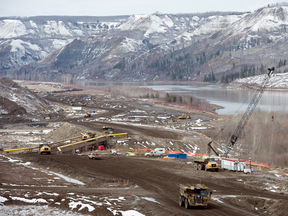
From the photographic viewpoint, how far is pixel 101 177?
4425 cm

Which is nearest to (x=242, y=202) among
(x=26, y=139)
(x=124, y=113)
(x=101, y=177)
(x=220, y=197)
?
(x=220, y=197)

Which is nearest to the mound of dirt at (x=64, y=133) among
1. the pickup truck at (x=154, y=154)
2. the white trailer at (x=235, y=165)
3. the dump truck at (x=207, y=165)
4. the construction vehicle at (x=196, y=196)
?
the pickup truck at (x=154, y=154)

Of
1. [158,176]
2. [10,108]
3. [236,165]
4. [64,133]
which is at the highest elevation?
[10,108]

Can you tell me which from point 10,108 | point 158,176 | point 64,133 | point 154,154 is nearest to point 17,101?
point 10,108

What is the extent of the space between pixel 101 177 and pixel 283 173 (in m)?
22.9

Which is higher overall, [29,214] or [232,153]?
[29,214]

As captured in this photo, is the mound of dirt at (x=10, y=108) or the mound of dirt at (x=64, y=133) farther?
the mound of dirt at (x=10, y=108)

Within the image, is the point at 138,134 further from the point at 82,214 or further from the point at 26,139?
the point at 82,214

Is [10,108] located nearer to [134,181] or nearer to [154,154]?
[154,154]

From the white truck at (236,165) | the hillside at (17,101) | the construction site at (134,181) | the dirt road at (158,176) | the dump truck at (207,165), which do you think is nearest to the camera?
the construction site at (134,181)

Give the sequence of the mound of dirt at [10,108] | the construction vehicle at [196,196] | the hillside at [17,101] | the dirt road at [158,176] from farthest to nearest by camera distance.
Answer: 1. the hillside at [17,101]
2. the mound of dirt at [10,108]
3. the dirt road at [158,176]
4. the construction vehicle at [196,196]

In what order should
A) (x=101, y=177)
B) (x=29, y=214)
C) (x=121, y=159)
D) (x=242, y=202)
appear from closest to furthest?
(x=29, y=214), (x=242, y=202), (x=101, y=177), (x=121, y=159)

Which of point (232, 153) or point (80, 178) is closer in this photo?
point (80, 178)

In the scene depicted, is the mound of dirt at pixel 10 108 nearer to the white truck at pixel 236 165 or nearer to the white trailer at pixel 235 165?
the white trailer at pixel 235 165
